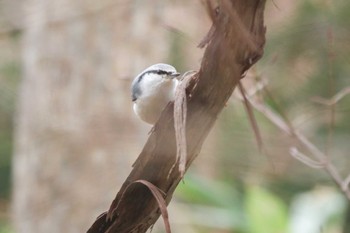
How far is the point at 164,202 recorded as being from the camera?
0.82m

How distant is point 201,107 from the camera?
81 cm

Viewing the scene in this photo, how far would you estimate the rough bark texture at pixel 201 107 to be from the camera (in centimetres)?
71

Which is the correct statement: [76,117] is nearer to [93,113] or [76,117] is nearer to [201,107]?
[93,113]

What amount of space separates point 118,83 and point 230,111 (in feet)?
1.39

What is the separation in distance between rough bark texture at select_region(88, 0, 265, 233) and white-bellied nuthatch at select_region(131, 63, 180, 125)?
0.51 feet

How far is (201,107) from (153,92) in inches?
11.6

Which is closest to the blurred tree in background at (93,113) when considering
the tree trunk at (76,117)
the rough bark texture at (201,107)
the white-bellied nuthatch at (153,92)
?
the tree trunk at (76,117)

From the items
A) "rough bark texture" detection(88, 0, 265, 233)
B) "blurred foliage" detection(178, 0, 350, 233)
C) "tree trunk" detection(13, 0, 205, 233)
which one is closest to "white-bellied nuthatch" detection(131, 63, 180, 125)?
"rough bark texture" detection(88, 0, 265, 233)

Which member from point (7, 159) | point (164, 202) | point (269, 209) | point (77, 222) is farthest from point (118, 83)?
point (164, 202)

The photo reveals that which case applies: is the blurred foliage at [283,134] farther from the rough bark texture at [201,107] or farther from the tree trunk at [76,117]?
the rough bark texture at [201,107]

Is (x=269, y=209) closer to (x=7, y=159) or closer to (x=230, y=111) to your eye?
(x=230, y=111)

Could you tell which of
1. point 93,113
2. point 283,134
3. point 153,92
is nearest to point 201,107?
point 153,92

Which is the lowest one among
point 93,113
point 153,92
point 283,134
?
point 283,134

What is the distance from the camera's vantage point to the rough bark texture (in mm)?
710
